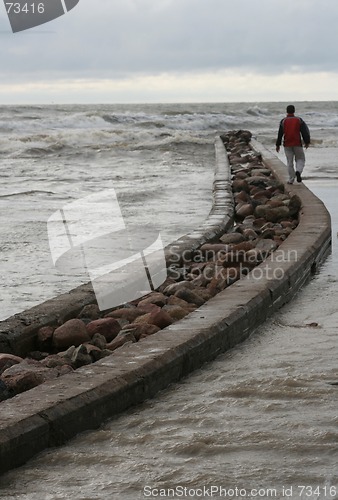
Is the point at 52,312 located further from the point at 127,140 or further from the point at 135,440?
the point at 127,140

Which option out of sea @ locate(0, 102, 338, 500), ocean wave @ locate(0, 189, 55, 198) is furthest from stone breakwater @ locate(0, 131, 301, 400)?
ocean wave @ locate(0, 189, 55, 198)

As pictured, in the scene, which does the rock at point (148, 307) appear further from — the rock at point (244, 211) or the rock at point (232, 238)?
the rock at point (244, 211)

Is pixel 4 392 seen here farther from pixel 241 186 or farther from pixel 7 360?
pixel 241 186

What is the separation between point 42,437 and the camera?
3.22 m

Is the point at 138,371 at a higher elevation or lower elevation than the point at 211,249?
higher

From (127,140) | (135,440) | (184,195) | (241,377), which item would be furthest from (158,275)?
(127,140)

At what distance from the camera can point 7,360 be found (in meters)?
4.32

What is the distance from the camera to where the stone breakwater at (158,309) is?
4.21 metres

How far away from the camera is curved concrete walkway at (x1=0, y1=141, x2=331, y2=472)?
3.21m

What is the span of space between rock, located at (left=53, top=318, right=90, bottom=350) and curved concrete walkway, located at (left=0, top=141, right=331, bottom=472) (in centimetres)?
52

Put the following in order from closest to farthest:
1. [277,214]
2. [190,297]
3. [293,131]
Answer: [190,297], [277,214], [293,131]

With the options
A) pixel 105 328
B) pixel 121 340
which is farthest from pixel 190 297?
pixel 121 340

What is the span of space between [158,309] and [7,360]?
1.12 metres

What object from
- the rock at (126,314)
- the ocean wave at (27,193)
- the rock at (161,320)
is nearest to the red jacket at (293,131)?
the ocean wave at (27,193)
